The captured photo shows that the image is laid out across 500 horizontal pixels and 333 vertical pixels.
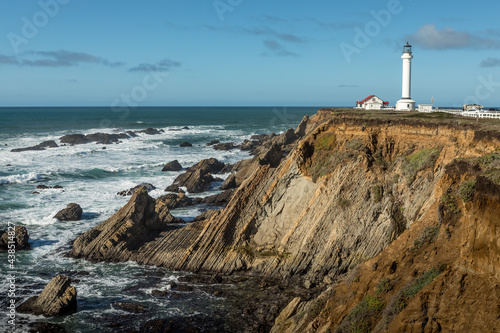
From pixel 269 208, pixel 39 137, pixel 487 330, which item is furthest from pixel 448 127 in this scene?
pixel 39 137

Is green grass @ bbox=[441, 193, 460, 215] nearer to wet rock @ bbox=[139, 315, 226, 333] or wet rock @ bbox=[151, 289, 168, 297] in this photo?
wet rock @ bbox=[139, 315, 226, 333]

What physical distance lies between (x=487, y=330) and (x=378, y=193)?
48.1 feet

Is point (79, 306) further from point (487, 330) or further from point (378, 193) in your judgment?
point (487, 330)

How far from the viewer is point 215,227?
90.3 ft

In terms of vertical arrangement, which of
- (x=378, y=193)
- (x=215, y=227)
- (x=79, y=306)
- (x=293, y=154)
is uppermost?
(x=293, y=154)

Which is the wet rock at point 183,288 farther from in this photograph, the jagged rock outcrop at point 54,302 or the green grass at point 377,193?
the green grass at point 377,193

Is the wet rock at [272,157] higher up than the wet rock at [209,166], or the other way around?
the wet rock at [272,157]

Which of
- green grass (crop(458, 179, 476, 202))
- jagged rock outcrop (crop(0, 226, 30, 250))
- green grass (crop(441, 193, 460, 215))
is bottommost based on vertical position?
jagged rock outcrop (crop(0, 226, 30, 250))

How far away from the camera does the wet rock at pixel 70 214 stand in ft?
117

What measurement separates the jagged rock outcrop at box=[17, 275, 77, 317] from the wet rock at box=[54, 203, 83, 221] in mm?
14410

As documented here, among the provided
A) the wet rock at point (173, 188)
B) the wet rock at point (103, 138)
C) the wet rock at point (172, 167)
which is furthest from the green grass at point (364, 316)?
the wet rock at point (103, 138)

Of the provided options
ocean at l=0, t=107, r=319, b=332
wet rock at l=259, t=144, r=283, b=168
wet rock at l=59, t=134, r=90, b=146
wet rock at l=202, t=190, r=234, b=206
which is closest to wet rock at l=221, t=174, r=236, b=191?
ocean at l=0, t=107, r=319, b=332

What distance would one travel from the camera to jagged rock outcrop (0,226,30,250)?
29.3m

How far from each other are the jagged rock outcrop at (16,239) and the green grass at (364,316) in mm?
22552
